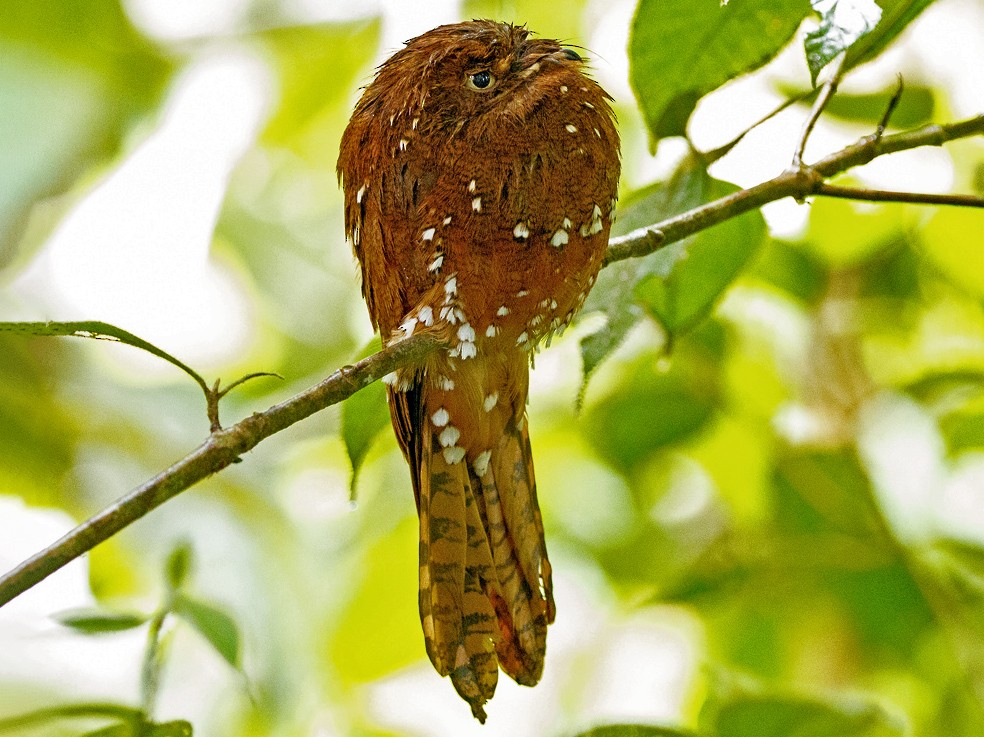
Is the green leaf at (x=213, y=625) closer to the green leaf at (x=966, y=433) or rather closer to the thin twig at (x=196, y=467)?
the thin twig at (x=196, y=467)

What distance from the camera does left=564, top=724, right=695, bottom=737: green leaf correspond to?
1.09m

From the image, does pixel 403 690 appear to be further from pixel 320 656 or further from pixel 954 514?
pixel 954 514

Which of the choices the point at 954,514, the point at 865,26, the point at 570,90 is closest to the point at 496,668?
the point at 570,90

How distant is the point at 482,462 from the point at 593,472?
42.5 inches

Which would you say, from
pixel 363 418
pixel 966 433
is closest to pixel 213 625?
pixel 363 418

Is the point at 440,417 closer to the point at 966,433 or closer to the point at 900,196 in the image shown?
the point at 900,196

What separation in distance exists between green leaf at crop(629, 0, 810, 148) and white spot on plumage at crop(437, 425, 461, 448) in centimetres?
46

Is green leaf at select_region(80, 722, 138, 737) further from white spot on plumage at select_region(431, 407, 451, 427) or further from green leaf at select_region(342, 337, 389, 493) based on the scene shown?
white spot on plumage at select_region(431, 407, 451, 427)

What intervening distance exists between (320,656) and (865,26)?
1655 millimetres

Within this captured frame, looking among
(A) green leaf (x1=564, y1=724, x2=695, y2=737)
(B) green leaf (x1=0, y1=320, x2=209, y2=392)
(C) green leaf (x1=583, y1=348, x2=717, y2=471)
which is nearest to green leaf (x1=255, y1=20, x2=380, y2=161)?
(C) green leaf (x1=583, y1=348, x2=717, y2=471)

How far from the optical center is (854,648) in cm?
207

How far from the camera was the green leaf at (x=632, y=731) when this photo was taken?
109 centimetres

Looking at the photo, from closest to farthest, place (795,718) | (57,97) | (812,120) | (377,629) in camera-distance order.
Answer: (812,120) < (795,718) < (377,629) < (57,97)

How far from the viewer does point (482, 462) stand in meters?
1.24
